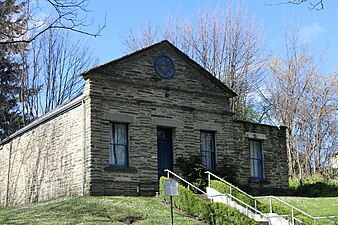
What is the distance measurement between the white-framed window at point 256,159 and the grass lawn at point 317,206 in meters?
3.95

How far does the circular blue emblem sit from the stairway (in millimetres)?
5684

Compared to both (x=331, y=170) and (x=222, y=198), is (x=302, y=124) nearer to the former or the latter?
(x=331, y=170)

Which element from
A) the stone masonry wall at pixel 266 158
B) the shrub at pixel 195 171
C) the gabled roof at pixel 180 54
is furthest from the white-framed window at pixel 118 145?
the stone masonry wall at pixel 266 158

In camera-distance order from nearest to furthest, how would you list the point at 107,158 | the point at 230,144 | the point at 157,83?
the point at 107,158
the point at 157,83
the point at 230,144

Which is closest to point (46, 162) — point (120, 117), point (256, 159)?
point (120, 117)

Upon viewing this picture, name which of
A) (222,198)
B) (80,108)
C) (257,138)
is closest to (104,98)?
(80,108)

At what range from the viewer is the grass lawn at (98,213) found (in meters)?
18.4

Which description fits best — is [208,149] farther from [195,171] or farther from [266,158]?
[266,158]

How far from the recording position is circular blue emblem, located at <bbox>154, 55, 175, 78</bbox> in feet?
84.1

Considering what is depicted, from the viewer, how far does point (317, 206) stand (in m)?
23.2

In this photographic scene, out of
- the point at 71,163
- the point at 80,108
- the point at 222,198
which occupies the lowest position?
the point at 222,198

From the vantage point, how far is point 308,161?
43.5m

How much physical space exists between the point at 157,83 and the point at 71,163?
4.99 meters

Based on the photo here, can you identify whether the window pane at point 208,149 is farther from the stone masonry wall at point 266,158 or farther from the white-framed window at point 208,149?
the stone masonry wall at point 266,158
